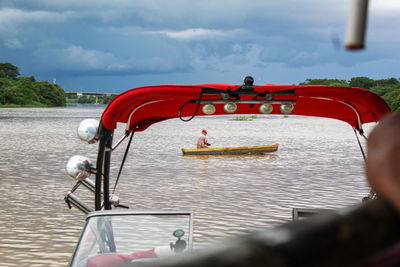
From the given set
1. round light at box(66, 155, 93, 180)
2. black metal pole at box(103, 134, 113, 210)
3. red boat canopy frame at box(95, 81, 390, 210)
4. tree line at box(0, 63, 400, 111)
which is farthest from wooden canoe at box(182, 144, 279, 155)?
tree line at box(0, 63, 400, 111)

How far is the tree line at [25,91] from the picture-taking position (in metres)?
134

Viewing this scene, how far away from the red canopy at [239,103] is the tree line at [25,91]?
5183 inches

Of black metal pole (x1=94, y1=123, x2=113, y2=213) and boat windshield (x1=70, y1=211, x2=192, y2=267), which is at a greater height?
black metal pole (x1=94, y1=123, x2=113, y2=213)


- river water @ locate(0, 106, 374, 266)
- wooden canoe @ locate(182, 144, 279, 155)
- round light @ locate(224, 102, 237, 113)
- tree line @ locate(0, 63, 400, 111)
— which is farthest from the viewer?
tree line @ locate(0, 63, 400, 111)

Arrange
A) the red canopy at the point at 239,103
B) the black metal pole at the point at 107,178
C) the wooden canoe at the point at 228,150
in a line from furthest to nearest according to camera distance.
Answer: the wooden canoe at the point at 228,150, the black metal pole at the point at 107,178, the red canopy at the point at 239,103

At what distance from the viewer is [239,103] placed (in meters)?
6.35

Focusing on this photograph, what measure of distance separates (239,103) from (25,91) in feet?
475

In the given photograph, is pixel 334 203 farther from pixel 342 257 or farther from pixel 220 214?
pixel 342 257

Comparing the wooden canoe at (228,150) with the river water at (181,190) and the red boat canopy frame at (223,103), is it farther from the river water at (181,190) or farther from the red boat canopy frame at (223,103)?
the red boat canopy frame at (223,103)

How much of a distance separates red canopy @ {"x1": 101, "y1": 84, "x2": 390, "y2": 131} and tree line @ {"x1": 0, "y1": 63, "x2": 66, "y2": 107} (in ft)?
432

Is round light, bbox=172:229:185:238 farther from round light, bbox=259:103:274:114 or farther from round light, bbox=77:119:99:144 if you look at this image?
round light, bbox=77:119:99:144

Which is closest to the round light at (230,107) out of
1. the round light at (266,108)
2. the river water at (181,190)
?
the round light at (266,108)

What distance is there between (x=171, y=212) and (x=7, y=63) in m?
162

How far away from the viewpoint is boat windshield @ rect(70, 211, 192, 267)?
4.31 metres
